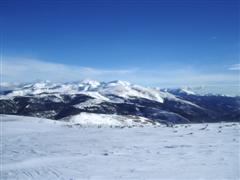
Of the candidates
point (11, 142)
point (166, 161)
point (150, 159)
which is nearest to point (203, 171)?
point (166, 161)

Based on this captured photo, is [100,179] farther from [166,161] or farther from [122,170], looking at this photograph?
[166,161]

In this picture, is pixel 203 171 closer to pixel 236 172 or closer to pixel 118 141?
pixel 236 172

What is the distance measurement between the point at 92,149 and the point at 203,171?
7931mm

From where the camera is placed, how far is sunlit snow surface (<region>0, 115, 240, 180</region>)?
12.0 metres

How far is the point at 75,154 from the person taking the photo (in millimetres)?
16625

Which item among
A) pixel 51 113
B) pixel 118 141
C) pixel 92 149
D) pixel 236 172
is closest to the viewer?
pixel 236 172

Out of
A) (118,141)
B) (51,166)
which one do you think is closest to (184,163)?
(51,166)

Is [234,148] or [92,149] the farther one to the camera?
[92,149]

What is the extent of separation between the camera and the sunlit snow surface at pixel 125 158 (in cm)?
1195

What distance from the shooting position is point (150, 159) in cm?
1433

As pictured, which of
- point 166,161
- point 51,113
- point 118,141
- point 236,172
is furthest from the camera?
point 51,113

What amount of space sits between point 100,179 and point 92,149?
6.43 meters

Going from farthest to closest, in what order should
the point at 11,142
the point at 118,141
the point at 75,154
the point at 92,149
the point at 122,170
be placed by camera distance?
the point at 11,142 < the point at 118,141 < the point at 92,149 < the point at 75,154 < the point at 122,170

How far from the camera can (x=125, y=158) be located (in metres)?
14.8
